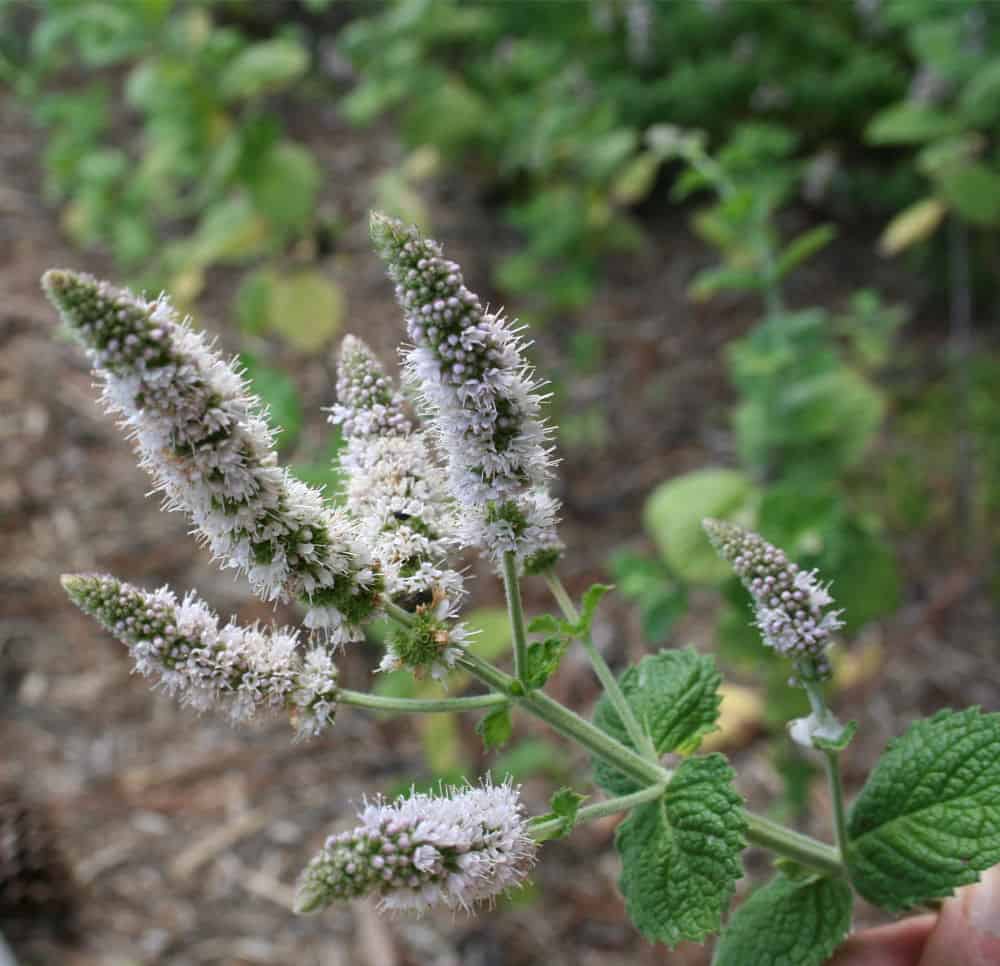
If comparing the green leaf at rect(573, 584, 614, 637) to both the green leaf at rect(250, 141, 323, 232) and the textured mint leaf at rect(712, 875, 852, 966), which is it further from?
the green leaf at rect(250, 141, 323, 232)

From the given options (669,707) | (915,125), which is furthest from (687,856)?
(915,125)

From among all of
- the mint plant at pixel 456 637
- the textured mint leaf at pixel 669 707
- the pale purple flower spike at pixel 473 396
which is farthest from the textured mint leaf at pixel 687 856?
the pale purple flower spike at pixel 473 396

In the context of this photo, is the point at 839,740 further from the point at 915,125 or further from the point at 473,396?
the point at 915,125

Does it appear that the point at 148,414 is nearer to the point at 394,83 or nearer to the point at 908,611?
the point at 908,611

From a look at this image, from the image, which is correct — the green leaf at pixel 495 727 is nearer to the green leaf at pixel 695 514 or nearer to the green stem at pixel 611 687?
the green stem at pixel 611 687

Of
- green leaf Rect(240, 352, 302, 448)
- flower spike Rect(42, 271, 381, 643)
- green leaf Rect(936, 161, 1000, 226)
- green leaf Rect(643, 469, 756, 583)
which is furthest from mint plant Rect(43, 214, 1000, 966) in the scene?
green leaf Rect(936, 161, 1000, 226)
